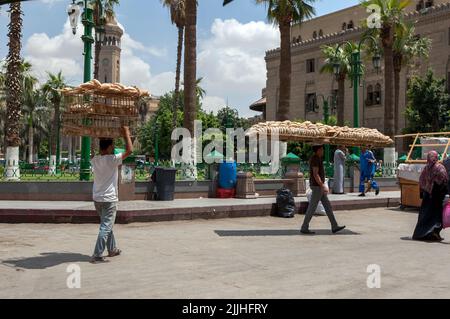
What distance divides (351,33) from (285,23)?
120 feet

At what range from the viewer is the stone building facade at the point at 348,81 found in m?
49.8

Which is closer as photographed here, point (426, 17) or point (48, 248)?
point (48, 248)

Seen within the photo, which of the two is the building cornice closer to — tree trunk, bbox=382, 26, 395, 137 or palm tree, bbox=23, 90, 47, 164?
tree trunk, bbox=382, 26, 395, 137

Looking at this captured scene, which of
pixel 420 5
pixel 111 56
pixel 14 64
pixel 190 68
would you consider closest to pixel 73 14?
pixel 190 68

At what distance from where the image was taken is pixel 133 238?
31.4 feet

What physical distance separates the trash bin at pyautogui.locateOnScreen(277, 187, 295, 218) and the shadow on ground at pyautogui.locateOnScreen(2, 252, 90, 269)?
22.8 feet

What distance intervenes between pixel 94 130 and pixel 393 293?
5107 mm

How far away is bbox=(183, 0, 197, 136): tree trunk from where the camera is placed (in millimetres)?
19531

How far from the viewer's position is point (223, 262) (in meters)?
7.09

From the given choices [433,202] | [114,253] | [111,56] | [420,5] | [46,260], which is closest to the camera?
[46,260]

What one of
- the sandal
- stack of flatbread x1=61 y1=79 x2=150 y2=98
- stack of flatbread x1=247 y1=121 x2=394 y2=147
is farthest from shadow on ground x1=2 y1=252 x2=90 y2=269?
stack of flatbread x1=247 y1=121 x2=394 y2=147

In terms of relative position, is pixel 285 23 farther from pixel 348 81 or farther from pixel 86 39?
pixel 348 81

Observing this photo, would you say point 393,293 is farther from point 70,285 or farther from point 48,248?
point 48,248
